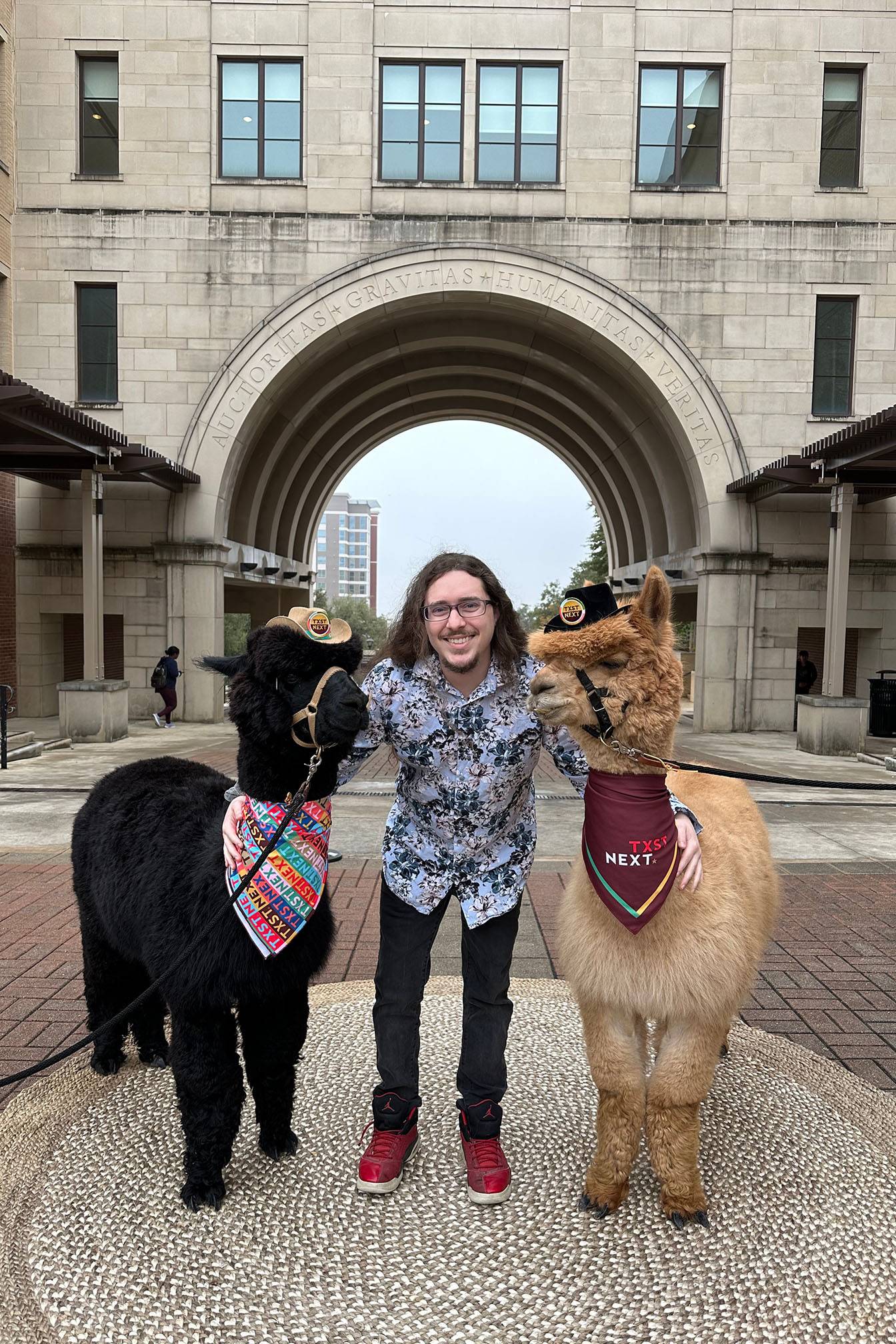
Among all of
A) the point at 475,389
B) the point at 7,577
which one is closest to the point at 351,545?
the point at 475,389

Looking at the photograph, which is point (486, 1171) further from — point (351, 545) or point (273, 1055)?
point (351, 545)

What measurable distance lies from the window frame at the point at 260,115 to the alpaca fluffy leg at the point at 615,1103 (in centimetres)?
1683

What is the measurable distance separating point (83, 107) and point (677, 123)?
10.9 metres

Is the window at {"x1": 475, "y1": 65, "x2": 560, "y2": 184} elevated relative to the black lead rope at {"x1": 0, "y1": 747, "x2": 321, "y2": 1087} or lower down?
elevated

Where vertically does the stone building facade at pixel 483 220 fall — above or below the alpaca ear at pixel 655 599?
above

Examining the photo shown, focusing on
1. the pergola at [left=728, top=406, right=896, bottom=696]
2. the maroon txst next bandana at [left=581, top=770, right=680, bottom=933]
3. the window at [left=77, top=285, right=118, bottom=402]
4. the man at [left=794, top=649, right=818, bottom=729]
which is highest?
the window at [left=77, top=285, right=118, bottom=402]

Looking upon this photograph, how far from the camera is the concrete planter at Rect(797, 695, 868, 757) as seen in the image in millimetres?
13664

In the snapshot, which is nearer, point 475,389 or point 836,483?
point 836,483

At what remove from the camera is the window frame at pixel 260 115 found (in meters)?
15.7

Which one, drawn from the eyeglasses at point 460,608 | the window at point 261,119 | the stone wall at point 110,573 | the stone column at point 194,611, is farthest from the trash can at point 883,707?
the eyeglasses at point 460,608

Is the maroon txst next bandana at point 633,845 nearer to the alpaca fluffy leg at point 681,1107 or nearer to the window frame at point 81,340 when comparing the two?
the alpaca fluffy leg at point 681,1107

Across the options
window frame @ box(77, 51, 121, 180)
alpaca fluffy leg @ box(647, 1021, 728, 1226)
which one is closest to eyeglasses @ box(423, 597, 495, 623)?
alpaca fluffy leg @ box(647, 1021, 728, 1226)

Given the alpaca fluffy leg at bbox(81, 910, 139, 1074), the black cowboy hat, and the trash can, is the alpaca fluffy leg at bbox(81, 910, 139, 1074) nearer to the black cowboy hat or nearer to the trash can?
the black cowboy hat

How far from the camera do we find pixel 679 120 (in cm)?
1591
